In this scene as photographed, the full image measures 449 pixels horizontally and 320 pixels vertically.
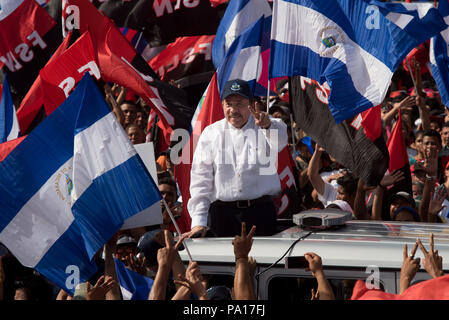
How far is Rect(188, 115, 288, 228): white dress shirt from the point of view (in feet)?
19.1

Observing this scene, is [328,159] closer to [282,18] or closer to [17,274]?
[282,18]

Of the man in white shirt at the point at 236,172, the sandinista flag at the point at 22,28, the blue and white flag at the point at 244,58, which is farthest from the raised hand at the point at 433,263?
the sandinista flag at the point at 22,28

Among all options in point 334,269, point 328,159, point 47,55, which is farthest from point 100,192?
point 47,55

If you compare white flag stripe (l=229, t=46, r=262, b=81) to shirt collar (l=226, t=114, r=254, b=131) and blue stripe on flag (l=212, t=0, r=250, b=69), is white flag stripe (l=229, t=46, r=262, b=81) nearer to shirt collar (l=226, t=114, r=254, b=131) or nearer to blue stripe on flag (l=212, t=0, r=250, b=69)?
blue stripe on flag (l=212, t=0, r=250, b=69)

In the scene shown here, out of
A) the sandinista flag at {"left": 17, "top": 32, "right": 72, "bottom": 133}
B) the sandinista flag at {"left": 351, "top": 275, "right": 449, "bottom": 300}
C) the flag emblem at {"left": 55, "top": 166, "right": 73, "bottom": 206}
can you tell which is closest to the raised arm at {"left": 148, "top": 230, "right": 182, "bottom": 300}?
the sandinista flag at {"left": 351, "top": 275, "right": 449, "bottom": 300}

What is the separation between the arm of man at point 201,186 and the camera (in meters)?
5.77

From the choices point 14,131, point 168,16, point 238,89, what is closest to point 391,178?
point 238,89

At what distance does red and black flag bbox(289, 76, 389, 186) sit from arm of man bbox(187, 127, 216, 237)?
139 cm

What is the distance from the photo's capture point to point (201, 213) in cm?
579

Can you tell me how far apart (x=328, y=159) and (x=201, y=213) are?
3418 mm

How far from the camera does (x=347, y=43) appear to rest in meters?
7.13

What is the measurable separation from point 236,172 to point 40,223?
56.6 inches

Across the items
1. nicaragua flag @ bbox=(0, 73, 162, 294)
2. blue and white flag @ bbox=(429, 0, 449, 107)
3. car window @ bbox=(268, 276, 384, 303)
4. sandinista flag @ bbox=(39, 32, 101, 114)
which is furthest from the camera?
blue and white flag @ bbox=(429, 0, 449, 107)

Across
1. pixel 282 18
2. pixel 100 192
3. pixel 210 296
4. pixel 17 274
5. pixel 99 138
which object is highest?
pixel 282 18
